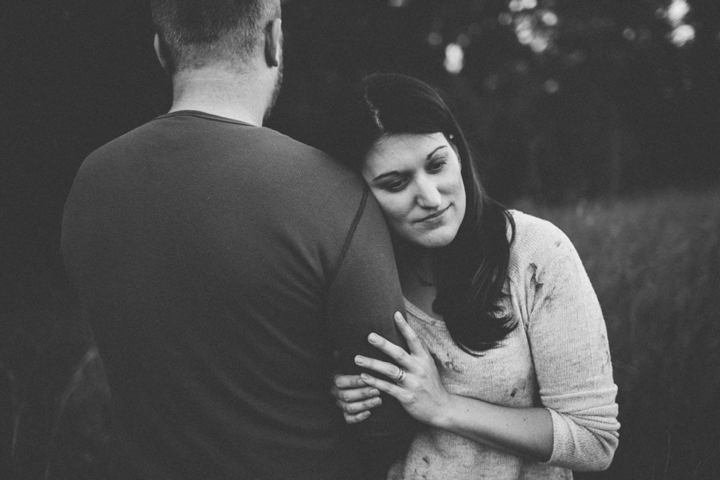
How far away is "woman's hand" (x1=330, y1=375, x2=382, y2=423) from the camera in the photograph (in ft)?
4.35

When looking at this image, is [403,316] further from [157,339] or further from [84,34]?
[84,34]

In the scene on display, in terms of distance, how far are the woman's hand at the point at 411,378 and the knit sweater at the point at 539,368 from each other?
0.12 meters

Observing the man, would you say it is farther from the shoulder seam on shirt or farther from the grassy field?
the grassy field

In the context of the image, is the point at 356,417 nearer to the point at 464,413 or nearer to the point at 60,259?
the point at 464,413

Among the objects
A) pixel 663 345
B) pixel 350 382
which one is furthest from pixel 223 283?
pixel 663 345

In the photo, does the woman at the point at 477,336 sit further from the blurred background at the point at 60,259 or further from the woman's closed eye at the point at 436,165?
the blurred background at the point at 60,259

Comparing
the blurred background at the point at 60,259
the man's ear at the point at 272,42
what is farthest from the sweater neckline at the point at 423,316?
the man's ear at the point at 272,42

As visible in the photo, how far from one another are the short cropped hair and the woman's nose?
62 cm

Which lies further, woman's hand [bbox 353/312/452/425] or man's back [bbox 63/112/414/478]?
woman's hand [bbox 353/312/452/425]

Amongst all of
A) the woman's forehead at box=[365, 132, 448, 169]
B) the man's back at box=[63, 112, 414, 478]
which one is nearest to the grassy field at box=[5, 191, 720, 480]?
the man's back at box=[63, 112, 414, 478]

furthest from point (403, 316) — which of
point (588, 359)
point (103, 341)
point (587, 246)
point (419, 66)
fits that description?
point (419, 66)

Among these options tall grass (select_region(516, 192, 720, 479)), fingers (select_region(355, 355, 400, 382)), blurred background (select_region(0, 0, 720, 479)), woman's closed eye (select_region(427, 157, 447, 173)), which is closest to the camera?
fingers (select_region(355, 355, 400, 382))

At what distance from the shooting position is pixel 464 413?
143cm

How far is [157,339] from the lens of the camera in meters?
1.21
